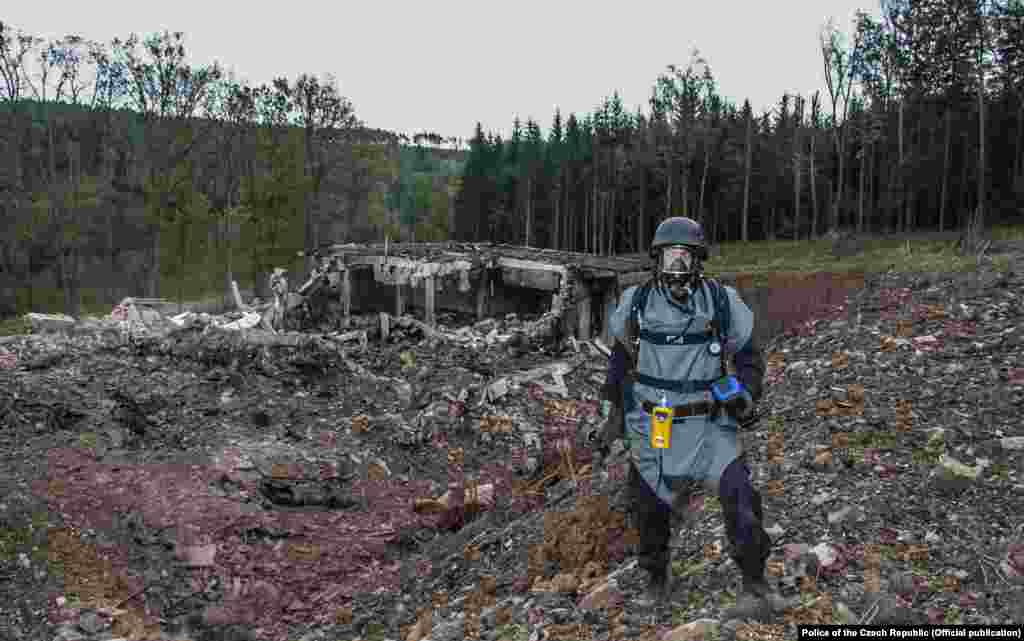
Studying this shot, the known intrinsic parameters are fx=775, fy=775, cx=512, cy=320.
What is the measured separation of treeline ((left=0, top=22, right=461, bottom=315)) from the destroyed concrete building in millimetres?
8283

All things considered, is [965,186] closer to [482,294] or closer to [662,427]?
[482,294]

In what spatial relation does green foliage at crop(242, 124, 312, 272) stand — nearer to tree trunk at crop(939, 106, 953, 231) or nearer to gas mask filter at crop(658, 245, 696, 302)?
tree trunk at crop(939, 106, 953, 231)

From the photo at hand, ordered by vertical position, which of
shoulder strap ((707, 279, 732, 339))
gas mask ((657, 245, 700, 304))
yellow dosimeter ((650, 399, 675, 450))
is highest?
gas mask ((657, 245, 700, 304))

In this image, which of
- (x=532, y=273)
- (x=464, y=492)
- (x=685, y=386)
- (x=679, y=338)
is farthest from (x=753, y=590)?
→ (x=532, y=273)

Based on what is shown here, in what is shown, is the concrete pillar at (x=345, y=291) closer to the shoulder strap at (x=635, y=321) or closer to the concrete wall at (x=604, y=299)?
the concrete wall at (x=604, y=299)

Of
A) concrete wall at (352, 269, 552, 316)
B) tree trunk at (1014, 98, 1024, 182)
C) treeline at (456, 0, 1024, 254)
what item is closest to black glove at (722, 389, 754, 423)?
concrete wall at (352, 269, 552, 316)

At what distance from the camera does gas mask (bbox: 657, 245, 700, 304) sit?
11.3 ft

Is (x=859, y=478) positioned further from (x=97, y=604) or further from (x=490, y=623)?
(x=97, y=604)

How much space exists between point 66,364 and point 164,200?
16740mm

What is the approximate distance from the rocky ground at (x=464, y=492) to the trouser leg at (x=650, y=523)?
0.23 m

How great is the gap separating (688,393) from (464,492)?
17.2 ft

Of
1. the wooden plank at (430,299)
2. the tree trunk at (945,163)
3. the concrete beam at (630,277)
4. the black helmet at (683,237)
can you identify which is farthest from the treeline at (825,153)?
the black helmet at (683,237)

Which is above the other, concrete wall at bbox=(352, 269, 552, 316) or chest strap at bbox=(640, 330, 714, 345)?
chest strap at bbox=(640, 330, 714, 345)

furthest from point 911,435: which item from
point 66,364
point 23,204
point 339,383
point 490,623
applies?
point 23,204
